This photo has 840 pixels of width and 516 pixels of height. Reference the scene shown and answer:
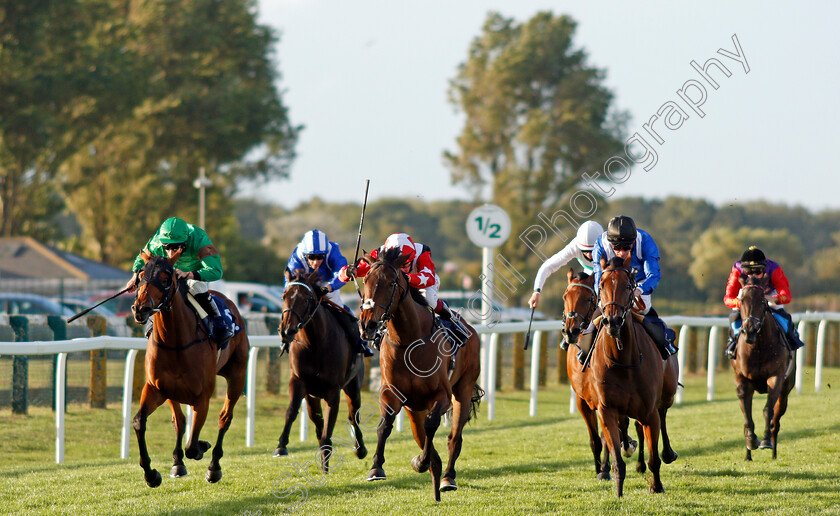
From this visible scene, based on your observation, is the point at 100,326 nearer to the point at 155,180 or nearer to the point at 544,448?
the point at 544,448

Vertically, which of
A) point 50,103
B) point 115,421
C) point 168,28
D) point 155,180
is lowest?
point 115,421

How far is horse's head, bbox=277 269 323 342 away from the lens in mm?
5977

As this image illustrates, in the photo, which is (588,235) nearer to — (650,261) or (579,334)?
(650,261)

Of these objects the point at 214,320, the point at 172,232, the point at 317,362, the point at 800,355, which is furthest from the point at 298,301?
the point at 800,355

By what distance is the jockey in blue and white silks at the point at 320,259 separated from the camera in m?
6.78

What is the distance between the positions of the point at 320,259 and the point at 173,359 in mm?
1461

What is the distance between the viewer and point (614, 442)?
18.4 feet

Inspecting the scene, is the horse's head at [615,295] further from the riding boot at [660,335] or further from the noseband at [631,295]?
the riding boot at [660,335]

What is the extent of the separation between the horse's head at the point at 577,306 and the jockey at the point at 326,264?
1648mm

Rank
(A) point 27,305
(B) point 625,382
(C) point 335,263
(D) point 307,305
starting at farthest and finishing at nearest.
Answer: (A) point 27,305, (C) point 335,263, (D) point 307,305, (B) point 625,382

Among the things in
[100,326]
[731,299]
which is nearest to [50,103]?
[100,326]

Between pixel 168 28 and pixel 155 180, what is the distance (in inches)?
203

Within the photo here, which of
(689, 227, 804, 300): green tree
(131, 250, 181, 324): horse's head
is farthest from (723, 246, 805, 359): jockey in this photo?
(689, 227, 804, 300): green tree

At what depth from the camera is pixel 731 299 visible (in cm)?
782
